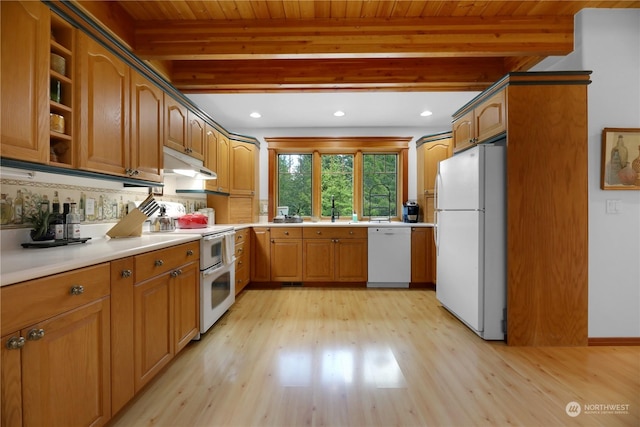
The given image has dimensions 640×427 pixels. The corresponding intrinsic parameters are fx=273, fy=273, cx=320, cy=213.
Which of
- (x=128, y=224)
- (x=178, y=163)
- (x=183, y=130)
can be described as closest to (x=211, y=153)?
(x=183, y=130)

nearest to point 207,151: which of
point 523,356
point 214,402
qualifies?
point 214,402

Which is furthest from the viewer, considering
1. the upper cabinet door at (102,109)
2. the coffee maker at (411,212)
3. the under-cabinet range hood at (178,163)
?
the coffee maker at (411,212)

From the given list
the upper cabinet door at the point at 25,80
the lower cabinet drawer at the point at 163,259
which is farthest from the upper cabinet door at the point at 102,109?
the lower cabinet drawer at the point at 163,259

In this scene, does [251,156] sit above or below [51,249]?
above

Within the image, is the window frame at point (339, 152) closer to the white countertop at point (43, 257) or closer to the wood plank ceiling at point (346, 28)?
the wood plank ceiling at point (346, 28)

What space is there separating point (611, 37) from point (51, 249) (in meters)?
4.09

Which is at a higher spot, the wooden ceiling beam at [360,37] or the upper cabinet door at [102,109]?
the wooden ceiling beam at [360,37]

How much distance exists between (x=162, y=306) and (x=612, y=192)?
339cm

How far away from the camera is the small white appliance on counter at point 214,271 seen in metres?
2.25

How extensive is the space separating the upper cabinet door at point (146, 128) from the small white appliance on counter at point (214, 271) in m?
0.62

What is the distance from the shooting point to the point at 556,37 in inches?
85.0

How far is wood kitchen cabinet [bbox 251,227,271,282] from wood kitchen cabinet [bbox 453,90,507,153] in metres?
2.58

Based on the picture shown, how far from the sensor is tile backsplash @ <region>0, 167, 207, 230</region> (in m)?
1.42

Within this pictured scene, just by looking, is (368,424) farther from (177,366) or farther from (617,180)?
(617,180)
